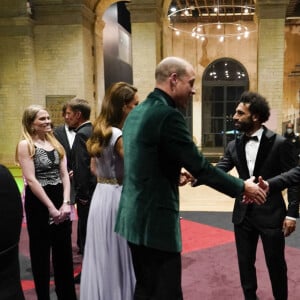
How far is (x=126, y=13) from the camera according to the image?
19.9 m

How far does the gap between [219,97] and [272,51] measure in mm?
8853

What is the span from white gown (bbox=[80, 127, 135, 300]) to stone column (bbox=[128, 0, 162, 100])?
9495mm

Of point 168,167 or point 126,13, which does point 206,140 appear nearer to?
point 126,13

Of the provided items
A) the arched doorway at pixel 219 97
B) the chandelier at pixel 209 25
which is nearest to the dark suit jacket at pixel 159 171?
the arched doorway at pixel 219 97

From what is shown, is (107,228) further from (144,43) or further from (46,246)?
(144,43)

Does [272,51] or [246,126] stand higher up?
[272,51]

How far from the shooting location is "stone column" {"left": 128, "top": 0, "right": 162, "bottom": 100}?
Result: 483 inches

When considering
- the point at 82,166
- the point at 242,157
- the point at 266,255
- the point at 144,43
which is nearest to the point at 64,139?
the point at 82,166

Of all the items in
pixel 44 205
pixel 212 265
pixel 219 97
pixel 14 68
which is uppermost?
pixel 14 68

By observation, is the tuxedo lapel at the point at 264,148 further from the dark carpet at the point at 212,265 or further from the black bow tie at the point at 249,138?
the dark carpet at the point at 212,265

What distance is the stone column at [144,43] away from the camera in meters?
12.3

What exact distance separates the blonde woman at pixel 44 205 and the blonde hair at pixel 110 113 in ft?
1.80

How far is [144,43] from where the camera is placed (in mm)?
12312

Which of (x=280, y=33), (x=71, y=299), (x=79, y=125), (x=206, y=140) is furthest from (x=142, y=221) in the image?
(x=206, y=140)
